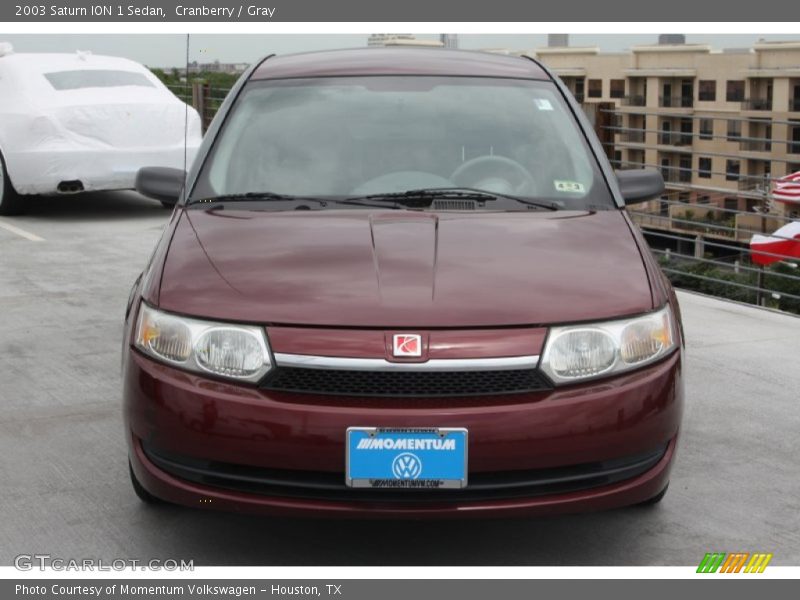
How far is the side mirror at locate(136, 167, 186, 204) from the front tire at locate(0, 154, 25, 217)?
690cm

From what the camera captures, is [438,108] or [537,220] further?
[438,108]

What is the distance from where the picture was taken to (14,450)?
471cm

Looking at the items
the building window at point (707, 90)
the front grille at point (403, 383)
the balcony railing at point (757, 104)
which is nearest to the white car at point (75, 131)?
the front grille at point (403, 383)

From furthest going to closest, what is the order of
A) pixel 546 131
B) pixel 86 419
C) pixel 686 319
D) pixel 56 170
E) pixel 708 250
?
pixel 708 250
pixel 56 170
pixel 686 319
pixel 86 419
pixel 546 131

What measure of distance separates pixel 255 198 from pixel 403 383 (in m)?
1.27

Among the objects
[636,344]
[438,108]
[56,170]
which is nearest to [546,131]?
[438,108]

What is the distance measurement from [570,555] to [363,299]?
1.02 meters

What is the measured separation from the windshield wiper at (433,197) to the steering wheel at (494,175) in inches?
2.2

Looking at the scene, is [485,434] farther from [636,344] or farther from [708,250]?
[708,250]

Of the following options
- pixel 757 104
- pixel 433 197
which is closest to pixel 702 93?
pixel 757 104

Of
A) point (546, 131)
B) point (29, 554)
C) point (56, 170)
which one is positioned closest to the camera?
point (29, 554)

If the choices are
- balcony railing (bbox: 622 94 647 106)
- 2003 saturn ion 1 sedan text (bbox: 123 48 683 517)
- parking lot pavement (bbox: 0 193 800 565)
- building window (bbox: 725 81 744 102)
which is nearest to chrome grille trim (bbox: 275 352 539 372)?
2003 saturn ion 1 sedan text (bbox: 123 48 683 517)

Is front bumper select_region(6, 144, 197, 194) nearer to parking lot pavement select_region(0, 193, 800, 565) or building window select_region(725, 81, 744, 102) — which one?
parking lot pavement select_region(0, 193, 800, 565)

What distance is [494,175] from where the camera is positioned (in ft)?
14.6
